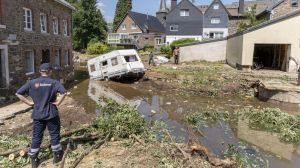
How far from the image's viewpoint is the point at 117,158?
6922 millimetres

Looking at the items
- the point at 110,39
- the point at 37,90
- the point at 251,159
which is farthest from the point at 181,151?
the point at 110,39

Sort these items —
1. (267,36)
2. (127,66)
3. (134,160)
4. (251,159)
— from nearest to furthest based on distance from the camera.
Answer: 1. (134,160)
2. (251,159)
3. (127,66)
4. (267,36)

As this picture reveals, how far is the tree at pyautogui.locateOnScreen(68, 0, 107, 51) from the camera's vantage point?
52500 millimetres

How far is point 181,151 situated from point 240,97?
11.7 m

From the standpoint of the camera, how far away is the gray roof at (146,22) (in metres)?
59.6

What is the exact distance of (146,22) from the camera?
62.4 meters

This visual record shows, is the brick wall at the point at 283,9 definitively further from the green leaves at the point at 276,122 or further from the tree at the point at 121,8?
the tree at the point at 121,8

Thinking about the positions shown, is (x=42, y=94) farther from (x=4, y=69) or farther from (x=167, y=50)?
(x=167, y=50)

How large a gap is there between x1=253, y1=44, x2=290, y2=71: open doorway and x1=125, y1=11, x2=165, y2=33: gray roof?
31638mm

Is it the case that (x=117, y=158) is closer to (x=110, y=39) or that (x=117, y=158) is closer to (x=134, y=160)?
(x=134, y=160)

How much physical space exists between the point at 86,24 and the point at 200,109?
42.6 m

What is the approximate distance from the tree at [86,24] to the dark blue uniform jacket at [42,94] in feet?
158

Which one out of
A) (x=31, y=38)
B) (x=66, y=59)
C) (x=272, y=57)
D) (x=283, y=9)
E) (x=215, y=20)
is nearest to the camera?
(x=31, y=38)

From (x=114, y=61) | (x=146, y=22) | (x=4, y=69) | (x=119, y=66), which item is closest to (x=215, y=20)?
(x=146, y=22)
